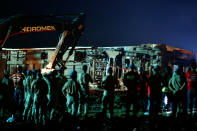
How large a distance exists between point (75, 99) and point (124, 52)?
11.4 metres

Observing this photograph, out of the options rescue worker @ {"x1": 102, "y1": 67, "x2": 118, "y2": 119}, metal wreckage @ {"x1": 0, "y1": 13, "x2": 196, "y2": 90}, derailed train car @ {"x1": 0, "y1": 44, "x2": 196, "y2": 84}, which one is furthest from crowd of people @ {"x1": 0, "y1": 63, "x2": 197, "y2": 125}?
derailed train car @ {"x1": 0, "y1": 44, "x2": 196, "y2": 84}

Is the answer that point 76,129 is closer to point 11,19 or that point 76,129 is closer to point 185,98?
point 185,98

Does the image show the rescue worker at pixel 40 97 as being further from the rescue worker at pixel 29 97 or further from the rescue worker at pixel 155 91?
the rescue worker at pixel 155 91

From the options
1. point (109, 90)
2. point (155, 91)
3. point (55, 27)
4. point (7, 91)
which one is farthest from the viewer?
point (55, 27)

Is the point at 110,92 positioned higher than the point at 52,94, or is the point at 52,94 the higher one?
the point at 110,92

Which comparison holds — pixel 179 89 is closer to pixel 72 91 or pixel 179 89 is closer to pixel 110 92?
pixel 110 92

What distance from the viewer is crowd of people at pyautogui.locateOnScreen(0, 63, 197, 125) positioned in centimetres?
963

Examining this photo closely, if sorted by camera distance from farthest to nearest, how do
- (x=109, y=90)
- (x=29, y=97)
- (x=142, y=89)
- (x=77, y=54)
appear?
(x=77, y=54), (x=29, y=97), (x=142, y=89), (x=109, y=90)

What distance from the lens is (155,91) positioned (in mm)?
9820

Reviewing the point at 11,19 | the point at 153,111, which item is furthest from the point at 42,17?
the point at 153,111

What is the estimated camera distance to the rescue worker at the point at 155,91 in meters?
9.80

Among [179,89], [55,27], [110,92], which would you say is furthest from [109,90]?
[55,27]

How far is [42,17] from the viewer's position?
→ 55.3ft

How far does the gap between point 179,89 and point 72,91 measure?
3.87 meters
